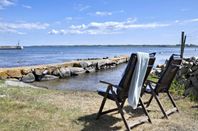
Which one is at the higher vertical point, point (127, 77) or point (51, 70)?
point (127, 77)

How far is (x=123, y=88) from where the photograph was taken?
5457mm

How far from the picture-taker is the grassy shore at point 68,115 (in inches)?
220

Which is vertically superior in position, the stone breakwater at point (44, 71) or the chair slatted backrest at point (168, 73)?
the chair slatted backrest at point (168, 73)

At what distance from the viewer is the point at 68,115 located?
6230 millimetres

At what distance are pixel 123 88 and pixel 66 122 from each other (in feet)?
4.04

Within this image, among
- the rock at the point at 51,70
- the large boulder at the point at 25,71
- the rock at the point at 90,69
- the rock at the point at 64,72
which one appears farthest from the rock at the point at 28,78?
the rock at the point at 90,69

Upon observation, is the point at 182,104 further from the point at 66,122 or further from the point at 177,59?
the point at 66,122

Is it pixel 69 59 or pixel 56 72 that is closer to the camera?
pixel 56 72

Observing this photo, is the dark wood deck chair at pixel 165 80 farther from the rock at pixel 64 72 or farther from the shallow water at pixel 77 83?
the rock at pixel 64 72

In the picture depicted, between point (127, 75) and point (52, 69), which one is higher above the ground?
point (127, 75)

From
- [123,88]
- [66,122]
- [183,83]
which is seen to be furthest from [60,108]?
[183,83]

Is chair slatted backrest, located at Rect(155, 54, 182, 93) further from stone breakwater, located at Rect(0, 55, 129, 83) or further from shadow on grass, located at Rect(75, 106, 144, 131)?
stone breakwater, located at Rect(0, 55, 129, 83)

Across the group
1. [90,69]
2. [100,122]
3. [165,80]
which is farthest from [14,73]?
[100,122]

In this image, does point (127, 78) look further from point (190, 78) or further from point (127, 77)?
point (190, 78)
